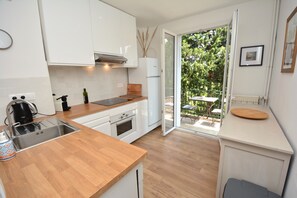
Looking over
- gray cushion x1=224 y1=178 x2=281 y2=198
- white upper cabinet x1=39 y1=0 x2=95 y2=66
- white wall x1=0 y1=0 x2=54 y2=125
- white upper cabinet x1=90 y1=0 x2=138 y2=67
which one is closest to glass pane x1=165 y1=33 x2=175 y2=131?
white upper cabinet x1=90 y1=0 x2=138 y2=67

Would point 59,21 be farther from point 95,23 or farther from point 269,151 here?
point 269,151

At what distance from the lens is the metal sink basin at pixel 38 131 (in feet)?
3.75

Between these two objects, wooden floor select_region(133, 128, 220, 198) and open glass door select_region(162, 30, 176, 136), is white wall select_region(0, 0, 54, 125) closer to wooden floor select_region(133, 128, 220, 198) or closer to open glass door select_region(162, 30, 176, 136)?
wooden floor select_region(133, 128, 220, 198)

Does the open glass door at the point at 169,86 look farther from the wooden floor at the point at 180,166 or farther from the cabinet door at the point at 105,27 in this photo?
the cabinet door at the point at 105,27

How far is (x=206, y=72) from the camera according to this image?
441 cm

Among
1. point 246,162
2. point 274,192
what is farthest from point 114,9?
point 274,192

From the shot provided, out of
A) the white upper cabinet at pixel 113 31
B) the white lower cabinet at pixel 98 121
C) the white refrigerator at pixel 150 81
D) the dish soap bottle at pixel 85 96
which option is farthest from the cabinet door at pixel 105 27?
the white lower cabinet at pixel 98 121

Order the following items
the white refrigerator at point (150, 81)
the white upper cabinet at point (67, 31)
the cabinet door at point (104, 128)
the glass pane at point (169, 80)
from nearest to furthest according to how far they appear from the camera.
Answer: the white upper cabinet at point (67, 31) → the cabinet door at point (104, 128) → the white refrigerator at point (150, 81) → the glass pane at point (169, 80)

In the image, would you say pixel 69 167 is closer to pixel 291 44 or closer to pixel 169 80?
pixel 291 44

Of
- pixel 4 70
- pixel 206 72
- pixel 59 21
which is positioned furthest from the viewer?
pixel 206 72

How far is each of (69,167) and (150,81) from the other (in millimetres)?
2258

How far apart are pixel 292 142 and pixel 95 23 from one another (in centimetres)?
252

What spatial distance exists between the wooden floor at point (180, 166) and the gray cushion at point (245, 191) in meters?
0.61

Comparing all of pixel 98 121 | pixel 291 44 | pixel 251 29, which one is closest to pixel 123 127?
pixel 98 121
